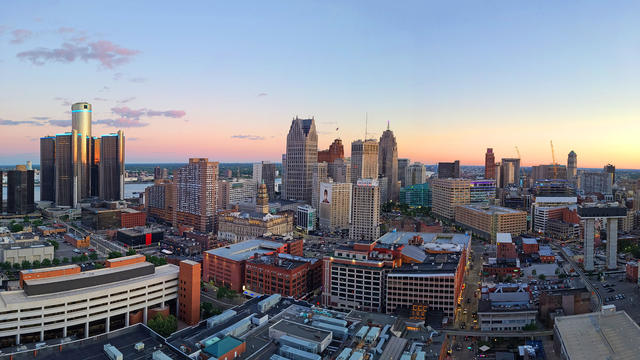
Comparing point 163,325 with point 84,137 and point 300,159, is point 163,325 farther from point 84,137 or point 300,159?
point 84,137

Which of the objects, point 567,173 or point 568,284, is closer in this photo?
point 568,284

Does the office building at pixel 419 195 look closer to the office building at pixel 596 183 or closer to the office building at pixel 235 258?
the office building at pixel 596 183

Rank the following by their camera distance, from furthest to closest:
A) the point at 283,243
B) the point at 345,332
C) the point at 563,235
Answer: the point at 563,235 < the point at 283,243 < the point at 345,332

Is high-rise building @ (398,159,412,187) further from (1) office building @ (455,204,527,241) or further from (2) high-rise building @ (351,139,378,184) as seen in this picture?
(1) office building @ (455,204,527,241)

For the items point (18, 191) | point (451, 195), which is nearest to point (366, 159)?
point (451, 195)

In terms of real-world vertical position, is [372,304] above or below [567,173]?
below

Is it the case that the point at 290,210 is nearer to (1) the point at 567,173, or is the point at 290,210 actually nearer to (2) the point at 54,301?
(2) the point at 54,301

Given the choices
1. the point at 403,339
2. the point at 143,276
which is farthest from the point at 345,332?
the point at 143,276

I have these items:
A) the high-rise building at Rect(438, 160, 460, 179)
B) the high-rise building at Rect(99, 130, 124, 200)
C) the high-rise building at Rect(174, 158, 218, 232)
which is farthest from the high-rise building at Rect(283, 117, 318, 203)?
the high-rise building at Rect(438, 160, 460, 179)
